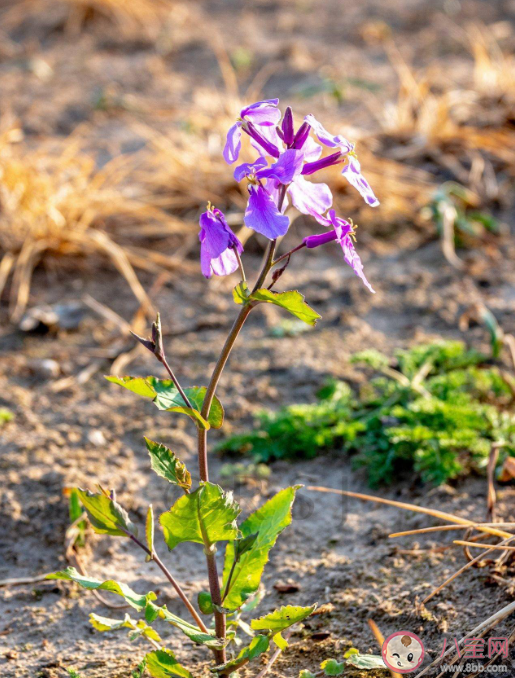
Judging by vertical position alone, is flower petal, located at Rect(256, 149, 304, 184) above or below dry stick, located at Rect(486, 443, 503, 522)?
above

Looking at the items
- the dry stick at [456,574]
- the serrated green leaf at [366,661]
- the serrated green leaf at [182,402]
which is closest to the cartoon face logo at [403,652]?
the serrated green leaf at [366,661]

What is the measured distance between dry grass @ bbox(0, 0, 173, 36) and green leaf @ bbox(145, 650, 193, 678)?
608 cm

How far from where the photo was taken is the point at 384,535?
1982mm

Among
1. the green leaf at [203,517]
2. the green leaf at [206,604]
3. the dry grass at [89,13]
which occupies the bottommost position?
the green leaf at [206,604]

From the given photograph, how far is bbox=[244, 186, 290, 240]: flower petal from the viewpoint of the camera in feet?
3.68

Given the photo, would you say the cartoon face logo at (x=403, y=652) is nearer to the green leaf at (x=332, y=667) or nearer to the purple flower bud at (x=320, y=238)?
the green leaf at (x=332, y=667)

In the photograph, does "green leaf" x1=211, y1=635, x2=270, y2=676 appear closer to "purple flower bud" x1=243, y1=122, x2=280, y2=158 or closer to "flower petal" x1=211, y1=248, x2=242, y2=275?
"flower petal" x1=211, y1=248, x2=242, y2=275

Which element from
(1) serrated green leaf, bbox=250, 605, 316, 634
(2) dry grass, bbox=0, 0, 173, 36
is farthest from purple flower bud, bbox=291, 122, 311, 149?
(2) dry grass, bbox=0, 0, 173, 36

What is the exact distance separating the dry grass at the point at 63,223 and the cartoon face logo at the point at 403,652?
1.97 meters

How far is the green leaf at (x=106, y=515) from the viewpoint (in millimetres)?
1322

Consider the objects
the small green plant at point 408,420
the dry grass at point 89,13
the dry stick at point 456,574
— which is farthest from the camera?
the dry grass at point 89,13

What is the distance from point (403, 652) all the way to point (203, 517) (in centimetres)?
54

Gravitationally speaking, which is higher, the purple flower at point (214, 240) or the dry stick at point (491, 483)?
the purple flower at point (214, 240)

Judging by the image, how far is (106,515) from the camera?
1333 mm
